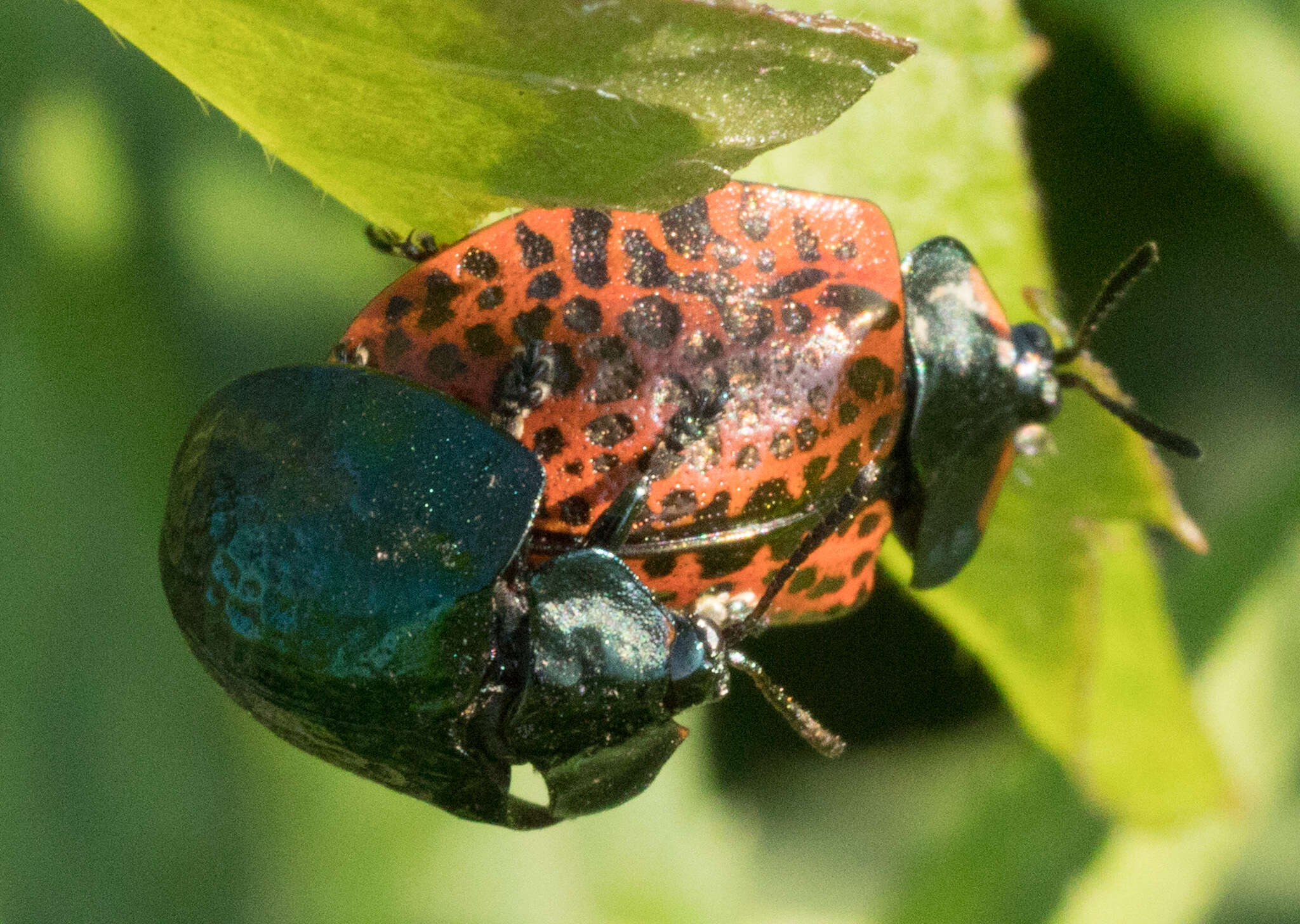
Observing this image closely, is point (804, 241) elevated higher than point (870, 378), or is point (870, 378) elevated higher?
point (804, 241)

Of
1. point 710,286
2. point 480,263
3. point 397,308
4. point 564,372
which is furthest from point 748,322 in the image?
point 397,308

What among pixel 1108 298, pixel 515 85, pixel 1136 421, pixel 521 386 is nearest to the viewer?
pixel 515 85

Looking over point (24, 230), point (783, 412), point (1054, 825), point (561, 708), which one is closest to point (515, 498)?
point (561, 708)

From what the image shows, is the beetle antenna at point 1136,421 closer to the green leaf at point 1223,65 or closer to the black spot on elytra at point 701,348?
the black spot on elytra at point 701,348

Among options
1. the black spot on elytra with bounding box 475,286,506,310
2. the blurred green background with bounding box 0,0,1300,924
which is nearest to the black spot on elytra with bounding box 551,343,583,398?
the black spot on elytra with bounding box 475,286,506,310

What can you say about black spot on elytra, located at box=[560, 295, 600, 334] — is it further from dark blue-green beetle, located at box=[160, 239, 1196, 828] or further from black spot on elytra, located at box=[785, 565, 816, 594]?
black spot on elytra, located at box=[785, 565, 816, 594]

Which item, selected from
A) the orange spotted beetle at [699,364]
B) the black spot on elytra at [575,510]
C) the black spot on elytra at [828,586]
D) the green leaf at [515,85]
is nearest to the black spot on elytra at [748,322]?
the orange spotted beetle at [699,364]

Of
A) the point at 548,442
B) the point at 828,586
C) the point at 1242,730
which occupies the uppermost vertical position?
the point at 548,442

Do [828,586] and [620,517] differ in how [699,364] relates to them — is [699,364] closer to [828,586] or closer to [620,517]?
[620,517]
